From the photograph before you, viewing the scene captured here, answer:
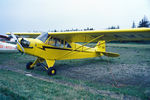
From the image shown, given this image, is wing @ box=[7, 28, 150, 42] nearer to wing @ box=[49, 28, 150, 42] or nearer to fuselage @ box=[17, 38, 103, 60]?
wing @ box=[49, 28, 150, 42]

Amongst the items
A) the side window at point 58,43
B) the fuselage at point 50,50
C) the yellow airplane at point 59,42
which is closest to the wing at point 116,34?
the yellow airplane at point 59,42

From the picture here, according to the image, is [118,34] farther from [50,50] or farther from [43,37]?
[43,37]

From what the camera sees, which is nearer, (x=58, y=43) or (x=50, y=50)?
(x=50, y=50)

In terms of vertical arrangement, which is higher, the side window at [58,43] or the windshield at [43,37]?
the windshield at [43,37]

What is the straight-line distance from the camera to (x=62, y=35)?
671cm

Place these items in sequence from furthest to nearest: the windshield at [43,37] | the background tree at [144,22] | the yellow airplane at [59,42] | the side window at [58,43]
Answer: the background tree at [144,22] → the side window at [58,43] → the windshield at [43,37] → the yellow airplane at [59,42]

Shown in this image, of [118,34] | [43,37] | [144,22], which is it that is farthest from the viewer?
[144,22]

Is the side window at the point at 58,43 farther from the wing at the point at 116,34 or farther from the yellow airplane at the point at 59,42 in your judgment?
the wing at the point at 116,34

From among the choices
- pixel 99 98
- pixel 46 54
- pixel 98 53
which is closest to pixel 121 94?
pixel 99 98

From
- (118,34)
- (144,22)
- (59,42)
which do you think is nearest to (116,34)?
(118,34)

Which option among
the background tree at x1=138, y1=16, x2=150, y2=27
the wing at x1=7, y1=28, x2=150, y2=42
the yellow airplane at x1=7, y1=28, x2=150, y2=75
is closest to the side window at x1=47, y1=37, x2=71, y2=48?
the yellow airplane at x1=7, y1=28, x2=150, y2=75

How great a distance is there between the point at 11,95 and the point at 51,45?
13.4ft

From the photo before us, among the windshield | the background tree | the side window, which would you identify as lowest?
the side window

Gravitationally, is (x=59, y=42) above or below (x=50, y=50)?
above
